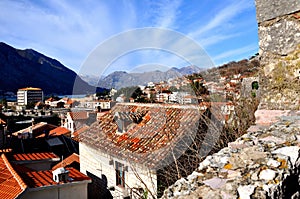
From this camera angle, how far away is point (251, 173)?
148 centimetres

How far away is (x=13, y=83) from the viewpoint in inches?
4218

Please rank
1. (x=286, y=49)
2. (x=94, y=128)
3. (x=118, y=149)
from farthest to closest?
(x=94, y=128), (x=118, y=149), (x=286, y=49)

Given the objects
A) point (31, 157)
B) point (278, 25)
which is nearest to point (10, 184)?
point (31, 157)

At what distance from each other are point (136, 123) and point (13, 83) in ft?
375

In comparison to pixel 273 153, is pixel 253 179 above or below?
below

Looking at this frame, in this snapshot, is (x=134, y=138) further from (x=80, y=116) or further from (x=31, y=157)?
(x=80, y=116)

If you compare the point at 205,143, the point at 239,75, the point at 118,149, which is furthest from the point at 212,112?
the point at 118,149

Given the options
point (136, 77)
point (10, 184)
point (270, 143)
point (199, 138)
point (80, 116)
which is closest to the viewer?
point (270, 143)

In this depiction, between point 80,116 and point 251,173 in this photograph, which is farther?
point 80,116

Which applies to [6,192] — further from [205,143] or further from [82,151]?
[205,143]

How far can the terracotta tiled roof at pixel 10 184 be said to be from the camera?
6590mm

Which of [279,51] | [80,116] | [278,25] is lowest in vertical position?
[80,116]

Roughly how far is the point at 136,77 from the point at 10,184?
4651 mm

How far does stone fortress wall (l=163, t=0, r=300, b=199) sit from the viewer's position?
4.64 feet
